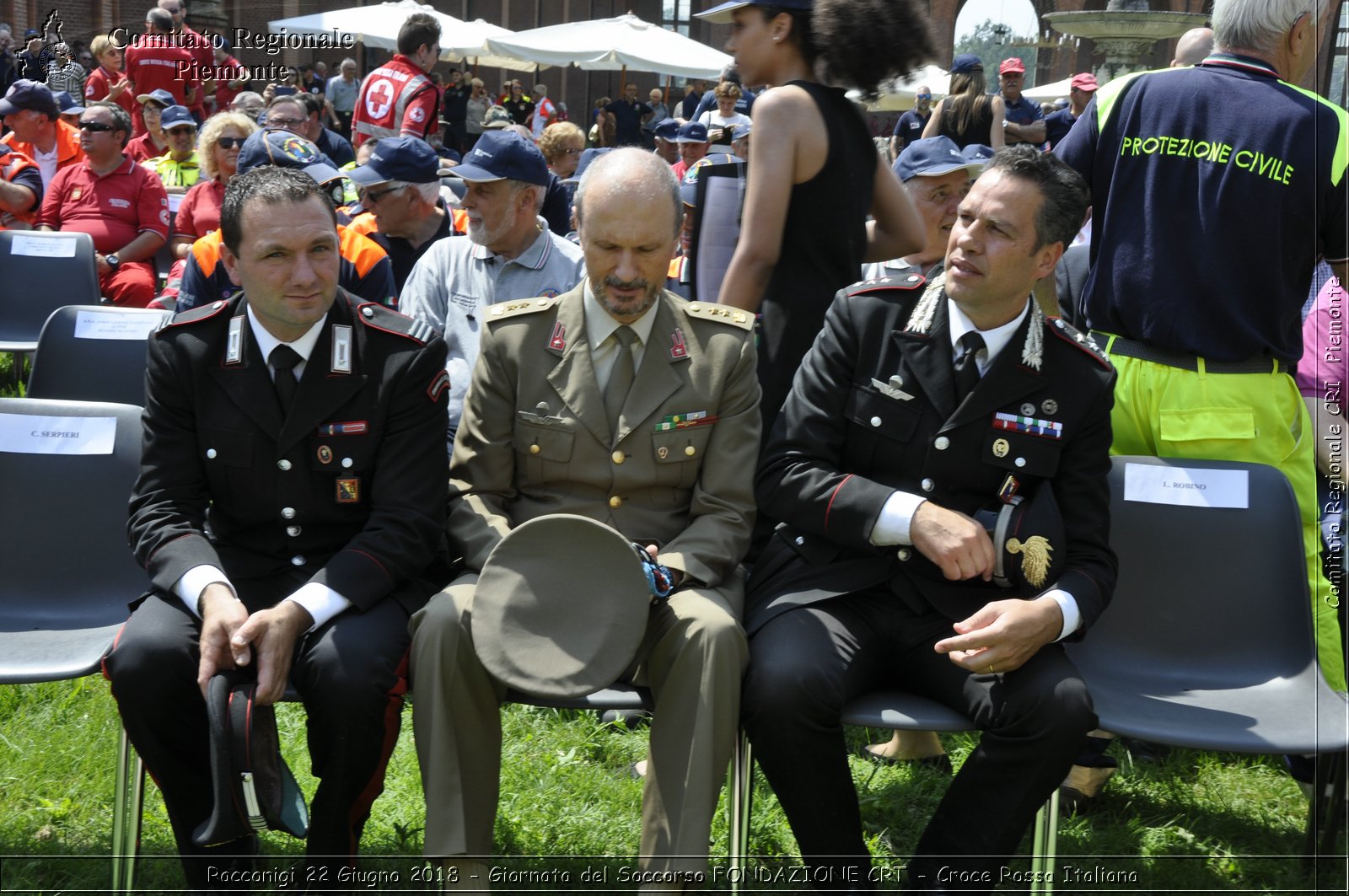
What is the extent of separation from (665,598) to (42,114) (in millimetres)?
7885

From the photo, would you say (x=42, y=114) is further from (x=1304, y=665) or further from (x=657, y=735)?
(x=1304, y=665)

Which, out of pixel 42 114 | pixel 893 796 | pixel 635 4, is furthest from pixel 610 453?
pixel 635 4

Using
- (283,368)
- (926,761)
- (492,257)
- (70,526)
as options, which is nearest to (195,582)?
(283,368)

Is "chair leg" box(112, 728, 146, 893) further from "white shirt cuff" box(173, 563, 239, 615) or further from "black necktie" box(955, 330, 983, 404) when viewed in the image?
"black necktie" box(955, 330, 983, 404)

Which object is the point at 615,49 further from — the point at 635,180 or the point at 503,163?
the point at 635,180

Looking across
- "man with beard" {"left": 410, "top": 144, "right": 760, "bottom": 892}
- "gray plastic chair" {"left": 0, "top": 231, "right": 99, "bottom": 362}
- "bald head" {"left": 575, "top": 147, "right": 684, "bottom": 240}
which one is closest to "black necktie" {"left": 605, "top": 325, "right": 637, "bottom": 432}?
"man with beard" {"left": 410, "top": 144, "right": 760, "bottom": 892}

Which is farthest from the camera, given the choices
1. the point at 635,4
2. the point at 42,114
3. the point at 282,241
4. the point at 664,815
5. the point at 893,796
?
the point at 635,4

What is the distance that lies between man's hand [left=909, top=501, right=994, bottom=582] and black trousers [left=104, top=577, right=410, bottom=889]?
1.20 metres

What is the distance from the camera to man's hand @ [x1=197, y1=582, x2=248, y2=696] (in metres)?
2.64

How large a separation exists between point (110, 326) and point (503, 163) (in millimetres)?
1457

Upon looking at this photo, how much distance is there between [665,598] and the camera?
9.29 feet

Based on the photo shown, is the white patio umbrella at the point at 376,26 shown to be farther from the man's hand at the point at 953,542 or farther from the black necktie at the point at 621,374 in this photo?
the man's hand at the point at 953,542

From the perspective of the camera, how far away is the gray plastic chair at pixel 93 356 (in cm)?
418

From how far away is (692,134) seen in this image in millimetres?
10039
